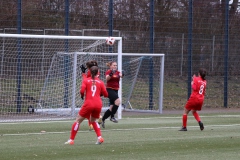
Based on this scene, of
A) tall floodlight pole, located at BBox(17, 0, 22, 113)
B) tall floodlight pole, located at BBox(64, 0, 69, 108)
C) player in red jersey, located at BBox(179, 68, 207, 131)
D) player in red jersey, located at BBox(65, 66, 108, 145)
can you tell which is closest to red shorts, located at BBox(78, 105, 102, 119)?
player in red jersey, located at BBox(65, 66, 108, 145)

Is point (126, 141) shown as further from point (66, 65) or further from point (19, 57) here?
point (19, 57)

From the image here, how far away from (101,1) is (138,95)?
3908 millimetres

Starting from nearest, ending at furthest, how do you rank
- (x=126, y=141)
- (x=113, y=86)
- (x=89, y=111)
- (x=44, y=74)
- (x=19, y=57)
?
(x=89, y=111), (x=126, y=141), (x=113, y=86), (x=44, y=74), (x=19, y=57)

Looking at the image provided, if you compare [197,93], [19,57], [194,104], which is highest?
[19,57]

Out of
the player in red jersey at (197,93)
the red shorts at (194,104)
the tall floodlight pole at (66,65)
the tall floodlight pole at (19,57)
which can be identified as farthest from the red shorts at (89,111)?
the tall floodlight pole at (66,65)

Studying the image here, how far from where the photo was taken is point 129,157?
10758mm

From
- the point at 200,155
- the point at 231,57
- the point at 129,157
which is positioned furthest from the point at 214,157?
the point at 231,57

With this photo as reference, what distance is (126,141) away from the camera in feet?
43.2

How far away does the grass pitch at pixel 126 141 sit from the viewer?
10992 mm

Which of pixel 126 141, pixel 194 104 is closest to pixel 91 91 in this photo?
pixel 126 141

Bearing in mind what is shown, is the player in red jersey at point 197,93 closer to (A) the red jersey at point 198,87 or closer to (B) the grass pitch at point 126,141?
(A) the red jersey at point 198,87

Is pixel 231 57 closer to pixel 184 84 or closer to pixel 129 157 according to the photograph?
pixel 184 84

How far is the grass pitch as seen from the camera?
36.1ft

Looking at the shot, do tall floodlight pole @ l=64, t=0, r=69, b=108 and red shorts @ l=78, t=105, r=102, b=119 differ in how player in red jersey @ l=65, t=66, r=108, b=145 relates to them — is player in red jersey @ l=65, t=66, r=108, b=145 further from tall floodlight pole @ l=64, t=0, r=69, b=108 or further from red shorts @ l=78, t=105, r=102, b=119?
tall floodlight pole @ l=64, t=0, r=69, b=108
